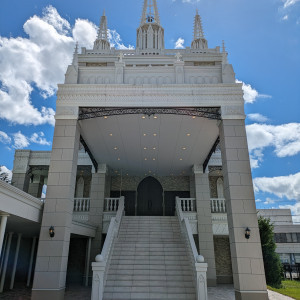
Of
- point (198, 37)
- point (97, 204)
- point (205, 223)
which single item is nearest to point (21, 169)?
point (97, 204)

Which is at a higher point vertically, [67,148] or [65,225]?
[67,148]

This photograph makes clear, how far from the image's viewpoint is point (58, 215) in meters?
8.45

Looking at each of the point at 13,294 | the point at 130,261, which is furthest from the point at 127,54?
the point at 13,294

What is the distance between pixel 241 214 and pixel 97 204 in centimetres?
852

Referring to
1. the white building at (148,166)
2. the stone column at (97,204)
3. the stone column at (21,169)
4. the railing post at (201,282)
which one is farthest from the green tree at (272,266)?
the stone column at (21,169)

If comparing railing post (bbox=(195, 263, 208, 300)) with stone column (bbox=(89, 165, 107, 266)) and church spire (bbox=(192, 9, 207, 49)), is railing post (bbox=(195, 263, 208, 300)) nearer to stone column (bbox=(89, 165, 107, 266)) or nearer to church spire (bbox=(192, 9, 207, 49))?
stone column (bbox=(89, 165, 107, 266))

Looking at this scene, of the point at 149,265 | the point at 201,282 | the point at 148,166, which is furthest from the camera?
the point at 148,166

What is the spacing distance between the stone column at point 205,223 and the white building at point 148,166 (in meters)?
0.05

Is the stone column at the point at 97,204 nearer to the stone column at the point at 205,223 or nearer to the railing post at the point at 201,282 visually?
the stone column at the point at 205,223

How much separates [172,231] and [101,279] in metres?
5.59

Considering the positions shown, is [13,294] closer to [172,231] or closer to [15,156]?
[172,231]

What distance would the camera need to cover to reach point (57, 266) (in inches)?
311

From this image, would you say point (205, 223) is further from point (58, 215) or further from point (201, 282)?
point (58, 215)

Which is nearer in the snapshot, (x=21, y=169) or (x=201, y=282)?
(x=201, y=282)
